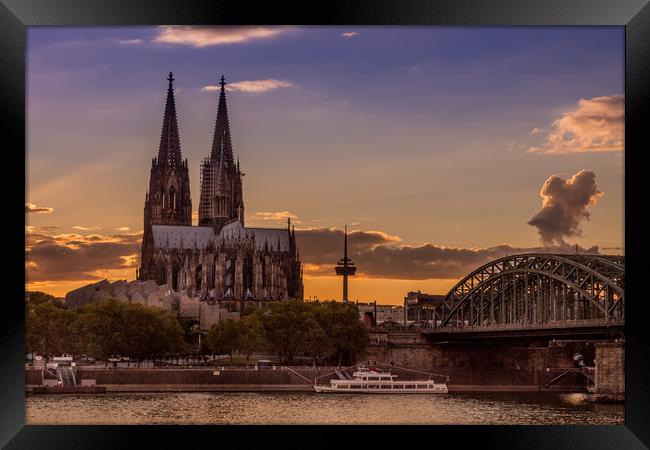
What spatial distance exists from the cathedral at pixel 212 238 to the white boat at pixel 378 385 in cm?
2768

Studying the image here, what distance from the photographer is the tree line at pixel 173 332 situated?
1940 inches

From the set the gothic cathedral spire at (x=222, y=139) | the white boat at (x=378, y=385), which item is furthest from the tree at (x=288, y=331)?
the gothic cathedral spire at (x=222, y=139)

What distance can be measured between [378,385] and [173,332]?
28.1ft

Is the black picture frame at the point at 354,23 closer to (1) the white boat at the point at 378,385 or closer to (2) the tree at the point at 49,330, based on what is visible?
(1) the white boat at the point at 378,385

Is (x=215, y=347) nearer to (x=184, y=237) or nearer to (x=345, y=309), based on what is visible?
(x=345, y=309)

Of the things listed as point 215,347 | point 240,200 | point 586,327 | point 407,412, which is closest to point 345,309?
point 215,347

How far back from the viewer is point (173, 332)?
171ft

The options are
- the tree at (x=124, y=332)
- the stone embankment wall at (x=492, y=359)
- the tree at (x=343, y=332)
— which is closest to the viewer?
the tree at (x=124, y=332)

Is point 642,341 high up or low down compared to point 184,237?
down

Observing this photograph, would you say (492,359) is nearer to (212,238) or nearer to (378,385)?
(378,385)

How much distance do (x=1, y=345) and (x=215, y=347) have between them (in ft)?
128

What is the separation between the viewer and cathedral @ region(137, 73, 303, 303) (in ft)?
256

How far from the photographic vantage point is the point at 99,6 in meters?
15.4

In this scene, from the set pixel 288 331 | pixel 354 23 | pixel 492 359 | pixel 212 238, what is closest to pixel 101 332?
pixel 288 331
